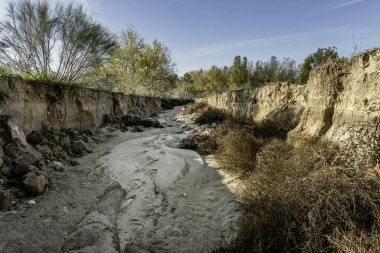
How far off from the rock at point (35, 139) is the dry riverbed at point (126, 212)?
31.6 inches

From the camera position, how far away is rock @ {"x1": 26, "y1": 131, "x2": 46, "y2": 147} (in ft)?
15.8

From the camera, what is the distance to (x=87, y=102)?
772cm

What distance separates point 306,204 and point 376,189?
1.89 feet

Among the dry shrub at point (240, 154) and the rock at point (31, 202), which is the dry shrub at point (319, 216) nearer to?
the dry shrub at point (240, 154)

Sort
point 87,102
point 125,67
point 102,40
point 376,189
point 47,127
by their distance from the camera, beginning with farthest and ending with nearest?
point 125,67, point 87,102, point 102,40, point 47,127, point 376,189

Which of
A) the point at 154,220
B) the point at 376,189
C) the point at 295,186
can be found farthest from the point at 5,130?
the point at 376,189

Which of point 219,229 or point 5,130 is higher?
point 5,130

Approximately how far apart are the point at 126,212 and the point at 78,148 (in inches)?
109

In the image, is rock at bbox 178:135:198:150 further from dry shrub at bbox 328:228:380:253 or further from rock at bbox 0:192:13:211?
dry shrub at bbox 328:228:380:253

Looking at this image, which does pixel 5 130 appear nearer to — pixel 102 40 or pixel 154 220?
pixel 154 220

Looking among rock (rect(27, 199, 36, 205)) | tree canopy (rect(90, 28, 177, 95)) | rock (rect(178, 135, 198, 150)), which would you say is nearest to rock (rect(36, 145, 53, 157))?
rock (rect(27, 199, 36, 205))

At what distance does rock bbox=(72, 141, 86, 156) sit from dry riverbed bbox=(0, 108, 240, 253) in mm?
484

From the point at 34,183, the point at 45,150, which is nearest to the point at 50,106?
the point at 45,150

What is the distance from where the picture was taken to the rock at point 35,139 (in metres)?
4.83
